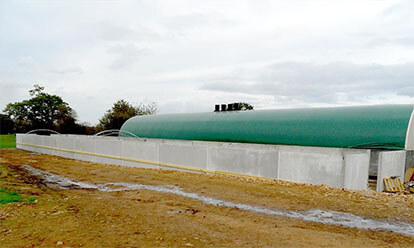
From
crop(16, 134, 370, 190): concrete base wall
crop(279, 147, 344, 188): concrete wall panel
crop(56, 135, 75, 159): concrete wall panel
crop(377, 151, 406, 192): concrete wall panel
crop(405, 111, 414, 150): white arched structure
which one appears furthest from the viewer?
crop(56, 135, 75, 159): concrete wall panel

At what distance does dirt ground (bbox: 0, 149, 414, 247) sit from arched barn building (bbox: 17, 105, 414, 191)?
1.08 m

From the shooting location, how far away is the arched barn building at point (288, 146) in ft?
40.8

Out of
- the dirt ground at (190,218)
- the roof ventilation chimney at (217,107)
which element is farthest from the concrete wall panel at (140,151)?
the roof ventilation chimney at (217,107)

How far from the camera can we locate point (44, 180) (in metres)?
14.0

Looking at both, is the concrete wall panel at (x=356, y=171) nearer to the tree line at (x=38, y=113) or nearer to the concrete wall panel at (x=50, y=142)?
the concrete wall panel at (x=50, y=142)

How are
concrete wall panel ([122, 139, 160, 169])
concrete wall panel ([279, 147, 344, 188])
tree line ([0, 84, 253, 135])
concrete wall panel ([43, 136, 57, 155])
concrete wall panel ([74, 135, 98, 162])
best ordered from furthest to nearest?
tree line ([0, 84, 253, 135]) < concrete wall panel ([43, 136, 57, 155]) < concrete wall panel ([74, 135, 98, 162]) < concrete wall panel ([122, 139, 160, 169]) < concrete wall panel ([279, 147, 344, 188])

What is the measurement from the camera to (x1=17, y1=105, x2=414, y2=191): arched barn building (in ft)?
40.8

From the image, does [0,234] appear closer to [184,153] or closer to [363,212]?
[363,212]

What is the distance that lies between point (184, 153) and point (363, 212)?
32.8 ft

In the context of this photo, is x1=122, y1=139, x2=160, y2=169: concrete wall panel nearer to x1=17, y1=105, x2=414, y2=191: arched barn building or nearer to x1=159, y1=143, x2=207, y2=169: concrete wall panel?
x1=17, y1=105, x2=414, y2=191: arched barn building

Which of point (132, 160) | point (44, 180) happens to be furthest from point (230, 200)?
point (132, 160)

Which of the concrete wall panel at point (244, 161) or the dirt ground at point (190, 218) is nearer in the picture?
the dirt ground at point (190, 218)

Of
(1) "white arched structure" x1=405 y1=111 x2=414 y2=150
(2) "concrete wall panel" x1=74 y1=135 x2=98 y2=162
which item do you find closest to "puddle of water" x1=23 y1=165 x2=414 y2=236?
(1) "white arched structure" x1=405 y1=111 x2=414 y2=150

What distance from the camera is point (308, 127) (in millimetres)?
18234
